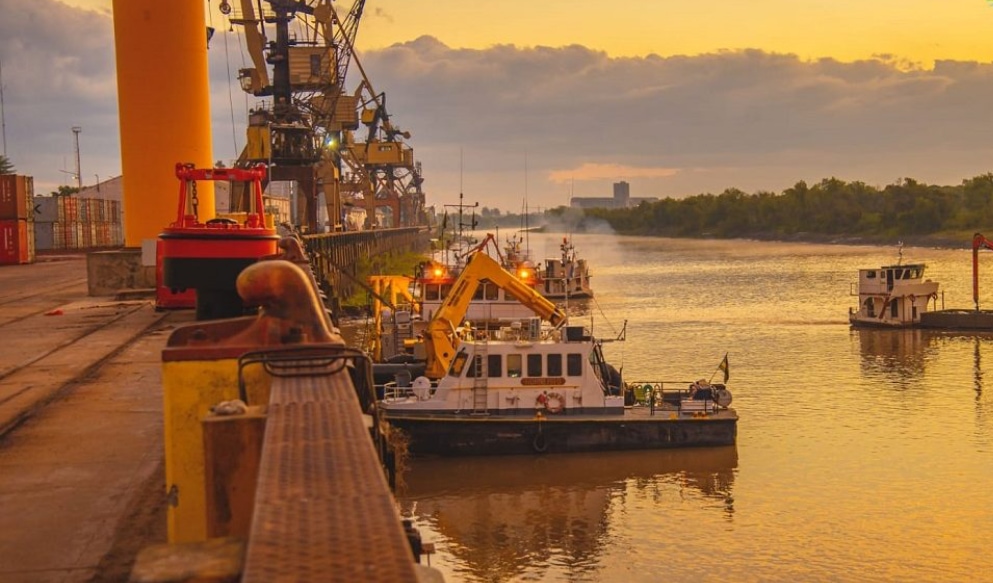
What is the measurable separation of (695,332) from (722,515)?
3434 centimetres

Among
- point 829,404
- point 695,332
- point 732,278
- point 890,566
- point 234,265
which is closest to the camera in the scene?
point 234,265

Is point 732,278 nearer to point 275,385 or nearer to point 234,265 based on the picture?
point 234,265

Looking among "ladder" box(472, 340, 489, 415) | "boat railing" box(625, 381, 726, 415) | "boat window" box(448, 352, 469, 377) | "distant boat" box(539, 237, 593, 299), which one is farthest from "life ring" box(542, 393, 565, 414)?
"distant boat" box(539, 237, 593, 299)

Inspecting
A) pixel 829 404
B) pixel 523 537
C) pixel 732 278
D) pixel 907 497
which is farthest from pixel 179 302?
pixel 732 278

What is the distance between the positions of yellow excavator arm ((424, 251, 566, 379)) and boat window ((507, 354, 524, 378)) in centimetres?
361

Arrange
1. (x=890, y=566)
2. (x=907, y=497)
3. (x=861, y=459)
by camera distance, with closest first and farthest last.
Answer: (x=890, y=566)
(x=907, y=497)
(x=861, y=459)

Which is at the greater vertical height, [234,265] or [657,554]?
[234,265]

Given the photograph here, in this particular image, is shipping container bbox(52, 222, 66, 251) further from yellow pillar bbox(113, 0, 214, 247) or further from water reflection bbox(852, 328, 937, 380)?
water reflection bbox(852, 328, 937, 380)

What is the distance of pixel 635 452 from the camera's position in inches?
1154

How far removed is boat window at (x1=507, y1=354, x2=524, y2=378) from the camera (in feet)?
94.1

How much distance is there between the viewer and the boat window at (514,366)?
94.1 feet

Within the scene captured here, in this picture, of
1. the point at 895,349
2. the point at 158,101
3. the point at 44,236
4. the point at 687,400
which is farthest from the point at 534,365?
the point at 44,236

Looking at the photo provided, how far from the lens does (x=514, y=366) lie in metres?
28.8

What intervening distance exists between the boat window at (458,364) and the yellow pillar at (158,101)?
298 inches
